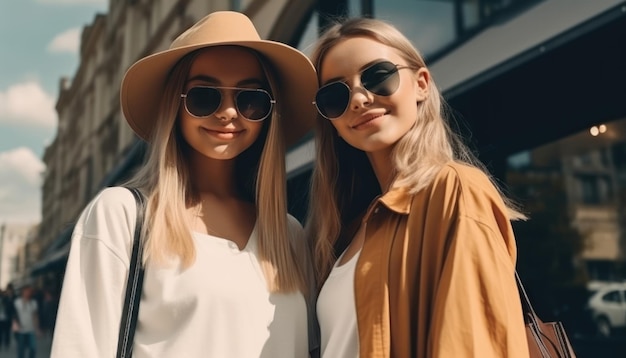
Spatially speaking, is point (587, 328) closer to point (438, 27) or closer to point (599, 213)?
point (599, 213)

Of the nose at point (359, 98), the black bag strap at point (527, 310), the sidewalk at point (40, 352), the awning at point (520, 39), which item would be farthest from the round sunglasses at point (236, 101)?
the sidewalk at point (40, 352)

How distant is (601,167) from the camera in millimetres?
5074

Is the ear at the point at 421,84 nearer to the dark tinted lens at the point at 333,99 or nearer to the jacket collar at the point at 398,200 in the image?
the dark tinted lens at the point at 333,99

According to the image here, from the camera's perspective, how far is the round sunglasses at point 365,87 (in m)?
1.94

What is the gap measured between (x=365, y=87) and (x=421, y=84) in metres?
0.23

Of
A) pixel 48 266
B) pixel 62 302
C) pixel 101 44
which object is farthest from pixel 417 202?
pixel 101 44

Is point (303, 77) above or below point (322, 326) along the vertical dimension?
above

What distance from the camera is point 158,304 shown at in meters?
1.80

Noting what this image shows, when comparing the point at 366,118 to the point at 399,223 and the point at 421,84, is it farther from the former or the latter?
the point at 399,223

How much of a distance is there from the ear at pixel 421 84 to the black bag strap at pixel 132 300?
3.49ft

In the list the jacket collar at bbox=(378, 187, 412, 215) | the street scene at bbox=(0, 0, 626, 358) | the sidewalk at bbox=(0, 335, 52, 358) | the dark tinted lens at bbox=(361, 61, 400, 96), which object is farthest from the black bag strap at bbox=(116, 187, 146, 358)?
the sidewalk at bbox=(0, 335, 52, 358)

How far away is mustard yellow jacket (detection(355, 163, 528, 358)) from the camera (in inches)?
53.6

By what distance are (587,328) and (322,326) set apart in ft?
13.9

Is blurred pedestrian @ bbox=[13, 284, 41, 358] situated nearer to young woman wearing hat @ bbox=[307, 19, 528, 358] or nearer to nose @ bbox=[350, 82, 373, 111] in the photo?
young woman wearing hat @ bbox=[307, 19, 528, 358]
